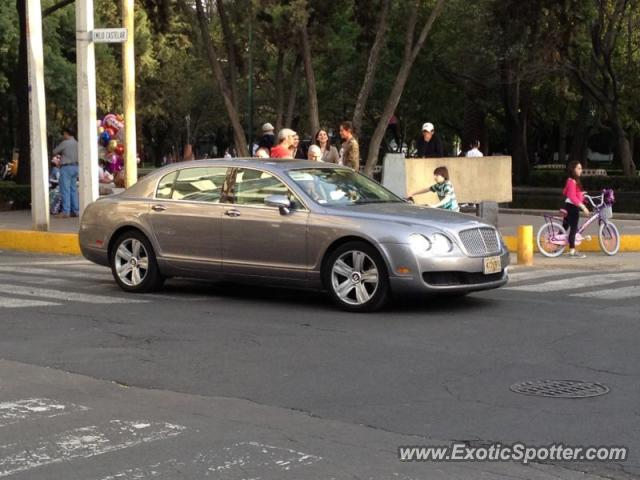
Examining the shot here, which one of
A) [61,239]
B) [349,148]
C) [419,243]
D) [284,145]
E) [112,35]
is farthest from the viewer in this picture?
[61,239]

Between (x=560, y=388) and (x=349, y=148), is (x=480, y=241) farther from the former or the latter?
(x=349, y=148)

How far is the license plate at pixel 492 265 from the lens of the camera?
1013cm

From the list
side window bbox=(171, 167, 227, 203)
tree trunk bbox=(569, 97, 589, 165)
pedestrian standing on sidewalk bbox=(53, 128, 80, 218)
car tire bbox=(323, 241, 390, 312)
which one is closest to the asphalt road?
car tire bbox=(323, 241, 390, 312)

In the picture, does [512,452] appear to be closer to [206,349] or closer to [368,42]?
[206,349]

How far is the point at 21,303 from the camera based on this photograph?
10695 mm

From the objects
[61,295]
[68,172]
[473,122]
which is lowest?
[61,295]

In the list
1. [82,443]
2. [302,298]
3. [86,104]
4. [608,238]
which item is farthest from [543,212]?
[82,443]

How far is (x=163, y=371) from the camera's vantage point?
295 inches

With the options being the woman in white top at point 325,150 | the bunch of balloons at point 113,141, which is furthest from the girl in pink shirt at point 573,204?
the bunch of balloons at point 113,141

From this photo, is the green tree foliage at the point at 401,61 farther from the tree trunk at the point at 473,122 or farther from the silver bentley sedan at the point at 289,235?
the silver bentley sedan at the point at 289,235

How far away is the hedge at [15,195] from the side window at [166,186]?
1654 cm

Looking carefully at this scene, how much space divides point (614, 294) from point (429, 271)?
2.86 metres

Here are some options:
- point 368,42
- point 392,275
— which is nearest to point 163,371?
point 392,275

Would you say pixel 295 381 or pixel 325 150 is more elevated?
pixel 325 150
